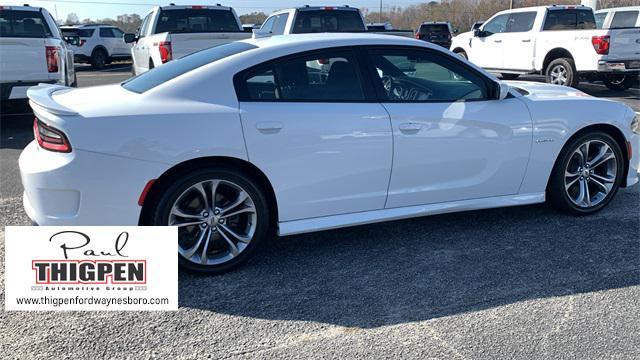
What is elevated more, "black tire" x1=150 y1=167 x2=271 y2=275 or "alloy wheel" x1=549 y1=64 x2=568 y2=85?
"alloy wheel" x1=549 y1=64 x2=568 y2=85

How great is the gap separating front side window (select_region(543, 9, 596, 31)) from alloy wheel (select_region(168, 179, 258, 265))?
11.6 m

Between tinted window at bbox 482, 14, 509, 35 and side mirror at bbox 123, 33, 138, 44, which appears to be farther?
tinted window at bbox 482, 14, 509, 35

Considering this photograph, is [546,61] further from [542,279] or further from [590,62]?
[542,279]

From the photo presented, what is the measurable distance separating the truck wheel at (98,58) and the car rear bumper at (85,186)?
21.8 metres

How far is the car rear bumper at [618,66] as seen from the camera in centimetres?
1175

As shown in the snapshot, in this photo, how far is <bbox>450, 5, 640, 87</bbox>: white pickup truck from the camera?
11.8 meters

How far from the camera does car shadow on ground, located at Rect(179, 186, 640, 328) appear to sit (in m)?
3.33

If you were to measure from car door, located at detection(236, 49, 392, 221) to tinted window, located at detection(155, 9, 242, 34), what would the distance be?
7530mm

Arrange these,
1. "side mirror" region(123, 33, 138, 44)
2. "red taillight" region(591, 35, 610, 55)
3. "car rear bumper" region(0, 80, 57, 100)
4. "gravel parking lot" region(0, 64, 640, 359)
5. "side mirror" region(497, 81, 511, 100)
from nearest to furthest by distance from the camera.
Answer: "gravel parking lot" region(0, 64, 640, 359) → "side mirror" region(497, 81, 511, 100) → "car rear bumper" region(0, 80, 57, 100) → "red taillight" region(591, 35, 610, 55) → "side mirror" region(123, 33, 138, 44)

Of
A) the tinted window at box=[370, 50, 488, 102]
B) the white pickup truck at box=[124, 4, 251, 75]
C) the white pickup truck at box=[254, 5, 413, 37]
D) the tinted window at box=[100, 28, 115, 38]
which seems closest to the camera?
the tinted window at box=[370, 50, 488, 102]

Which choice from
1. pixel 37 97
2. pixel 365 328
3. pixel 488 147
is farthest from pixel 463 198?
pixel 37 97

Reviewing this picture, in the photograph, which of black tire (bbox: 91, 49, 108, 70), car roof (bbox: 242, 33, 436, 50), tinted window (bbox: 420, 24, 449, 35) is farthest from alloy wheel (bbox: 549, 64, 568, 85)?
black tire (bbox: 91, 49, 108, 70)

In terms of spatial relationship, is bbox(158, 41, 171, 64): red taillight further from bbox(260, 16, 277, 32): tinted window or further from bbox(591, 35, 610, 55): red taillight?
bbox(591, 35, 610, 55): red taillight

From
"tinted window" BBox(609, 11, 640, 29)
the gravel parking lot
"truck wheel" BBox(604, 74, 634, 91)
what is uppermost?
"tinted window" BBox(609, 11, 640, 29)
